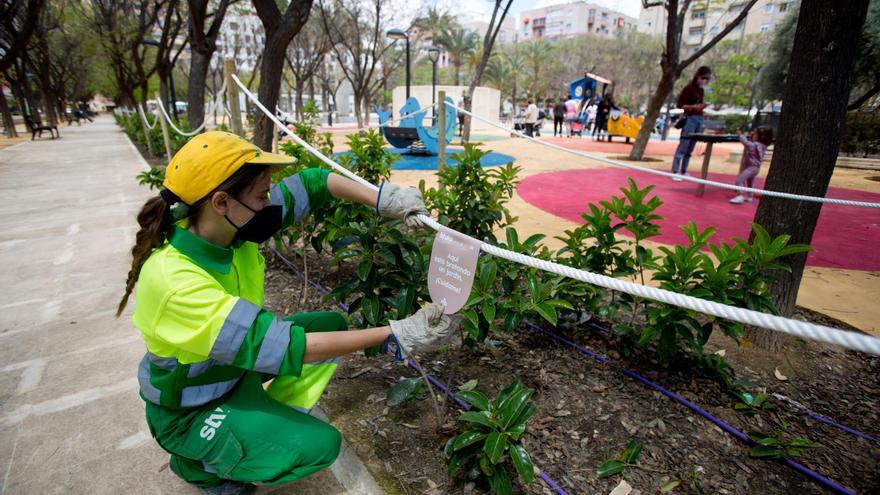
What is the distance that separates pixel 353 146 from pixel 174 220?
2.34 m

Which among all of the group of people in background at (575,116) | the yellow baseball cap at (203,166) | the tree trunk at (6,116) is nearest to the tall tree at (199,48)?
the yellow baseball cap at (203,166)

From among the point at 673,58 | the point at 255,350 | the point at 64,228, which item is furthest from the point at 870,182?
the point at 64,228

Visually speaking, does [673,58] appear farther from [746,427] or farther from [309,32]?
[309,32]

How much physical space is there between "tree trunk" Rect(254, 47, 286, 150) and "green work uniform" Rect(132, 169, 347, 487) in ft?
13.6

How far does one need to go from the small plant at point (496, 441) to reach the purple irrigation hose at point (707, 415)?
95 cm

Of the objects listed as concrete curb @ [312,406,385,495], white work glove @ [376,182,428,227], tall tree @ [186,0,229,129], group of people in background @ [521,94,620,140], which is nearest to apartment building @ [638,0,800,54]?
group of people in background @ [521,94,620,140]

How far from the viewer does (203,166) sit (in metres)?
1.37

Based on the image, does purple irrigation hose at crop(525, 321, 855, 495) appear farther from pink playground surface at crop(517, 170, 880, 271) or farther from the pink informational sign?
pink playground surface at crop(517, 170, 880, 271)

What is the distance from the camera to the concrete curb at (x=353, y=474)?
68.0 inches

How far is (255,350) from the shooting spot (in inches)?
49.7

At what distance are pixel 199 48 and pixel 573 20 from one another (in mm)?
85169

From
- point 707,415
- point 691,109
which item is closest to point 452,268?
point 707,415

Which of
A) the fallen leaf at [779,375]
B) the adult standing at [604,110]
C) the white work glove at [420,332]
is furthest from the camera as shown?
the adult standing at [604,110]

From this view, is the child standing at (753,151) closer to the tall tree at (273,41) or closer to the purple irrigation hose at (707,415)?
the purple irrigation hose at (707,415)
